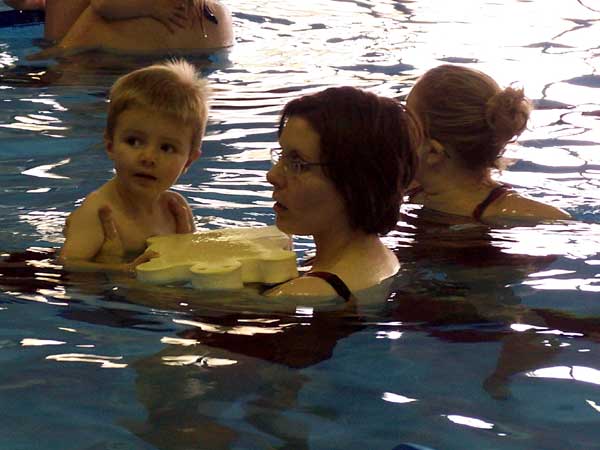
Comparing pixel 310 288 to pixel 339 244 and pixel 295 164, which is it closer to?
pixel 339 244

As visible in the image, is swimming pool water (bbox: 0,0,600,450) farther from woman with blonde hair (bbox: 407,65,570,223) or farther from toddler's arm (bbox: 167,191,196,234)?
toddler's arm (bbox: 167,191,196,234)

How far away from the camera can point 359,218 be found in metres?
3.36

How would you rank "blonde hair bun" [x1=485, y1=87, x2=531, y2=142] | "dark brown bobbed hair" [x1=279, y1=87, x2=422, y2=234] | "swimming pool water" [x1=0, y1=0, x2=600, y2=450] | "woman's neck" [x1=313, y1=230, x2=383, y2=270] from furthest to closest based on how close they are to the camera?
"blonde hair bun" [x1=485, y1=87, x2=531, y2=142] < "woman's neck" [x1=313, y1=230, x2=383, y2=270] < "dark brown bobbed hair" [x1=279, y1=87, x2=422, y2=234] < "swimming pool water" [x1=0, y1=0, x2=600, y2=450]

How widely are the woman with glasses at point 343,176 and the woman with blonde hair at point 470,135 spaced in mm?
1049

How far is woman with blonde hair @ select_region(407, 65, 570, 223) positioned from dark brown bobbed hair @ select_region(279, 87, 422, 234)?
1.06 meters

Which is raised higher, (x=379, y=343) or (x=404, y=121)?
(x=404, y=121)

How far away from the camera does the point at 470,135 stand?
4426mm

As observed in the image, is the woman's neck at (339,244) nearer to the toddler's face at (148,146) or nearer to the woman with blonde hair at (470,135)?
the toddler's face at (148,146)

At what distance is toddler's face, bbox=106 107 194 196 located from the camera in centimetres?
376

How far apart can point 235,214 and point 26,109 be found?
2.11 metres

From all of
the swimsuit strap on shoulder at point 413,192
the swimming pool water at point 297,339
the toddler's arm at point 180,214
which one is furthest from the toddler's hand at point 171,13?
the toddler's arm at point 180,214

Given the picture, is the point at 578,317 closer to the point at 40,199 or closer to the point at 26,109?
the point at 40,199

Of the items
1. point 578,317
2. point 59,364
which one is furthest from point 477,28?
point 59,364

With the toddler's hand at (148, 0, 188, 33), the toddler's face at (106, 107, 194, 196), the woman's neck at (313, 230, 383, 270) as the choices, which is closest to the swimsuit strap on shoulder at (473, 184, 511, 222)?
the woman's neck at (313, 230, 383, 270)
